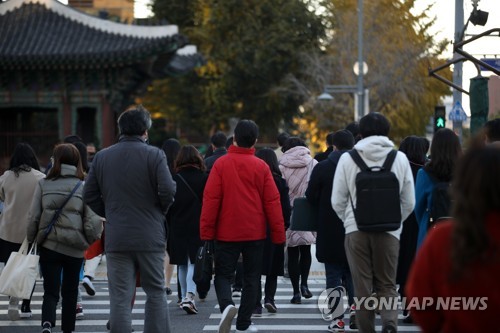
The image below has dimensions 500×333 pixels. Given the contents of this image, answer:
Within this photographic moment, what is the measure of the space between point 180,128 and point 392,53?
10853mm

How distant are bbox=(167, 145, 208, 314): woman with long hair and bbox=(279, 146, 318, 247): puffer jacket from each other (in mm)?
1093

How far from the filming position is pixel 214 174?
904 cm

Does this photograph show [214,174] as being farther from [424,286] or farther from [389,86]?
[389,86]

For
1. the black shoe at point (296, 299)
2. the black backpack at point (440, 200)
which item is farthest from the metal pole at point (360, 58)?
the black backpack at point (440, 200)

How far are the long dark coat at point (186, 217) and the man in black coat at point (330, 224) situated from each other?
1.88 m

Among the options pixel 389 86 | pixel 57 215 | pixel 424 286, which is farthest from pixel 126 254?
pixel 389 86

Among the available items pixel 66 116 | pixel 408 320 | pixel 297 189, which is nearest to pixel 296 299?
pixel 297 189

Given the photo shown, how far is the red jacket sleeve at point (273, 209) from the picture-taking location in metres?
9.04

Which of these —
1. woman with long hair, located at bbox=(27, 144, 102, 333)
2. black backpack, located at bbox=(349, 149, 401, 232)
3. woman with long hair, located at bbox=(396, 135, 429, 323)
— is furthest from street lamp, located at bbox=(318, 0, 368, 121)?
black backpack, located at bbox=(349, 149, 401, 232)

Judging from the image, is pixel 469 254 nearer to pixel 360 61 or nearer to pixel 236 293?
pixel 236 293

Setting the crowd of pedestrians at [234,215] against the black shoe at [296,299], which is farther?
the black shoe at [296,299]

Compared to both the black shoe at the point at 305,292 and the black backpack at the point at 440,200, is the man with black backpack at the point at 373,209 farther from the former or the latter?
the black shoe at the point at 305,292

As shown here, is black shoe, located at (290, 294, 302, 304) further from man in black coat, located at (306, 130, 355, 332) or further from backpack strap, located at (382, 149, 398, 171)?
backpack strap, located at (382, 149, 398, 171)

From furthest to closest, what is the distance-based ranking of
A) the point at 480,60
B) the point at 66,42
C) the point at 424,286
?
the point at 66,42, the point at 480,60, the point at 424,286
